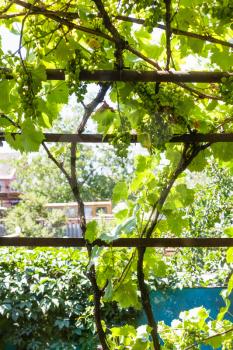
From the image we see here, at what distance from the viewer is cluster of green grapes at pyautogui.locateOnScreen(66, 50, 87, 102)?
940mm

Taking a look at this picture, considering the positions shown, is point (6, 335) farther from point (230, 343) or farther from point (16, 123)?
point (16, 123)

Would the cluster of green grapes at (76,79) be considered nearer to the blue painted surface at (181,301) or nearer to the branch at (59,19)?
the branch at (59,19)

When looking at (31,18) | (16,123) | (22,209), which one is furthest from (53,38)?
(22,209)

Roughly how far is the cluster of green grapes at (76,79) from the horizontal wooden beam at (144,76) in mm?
11

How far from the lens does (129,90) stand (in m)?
1.06

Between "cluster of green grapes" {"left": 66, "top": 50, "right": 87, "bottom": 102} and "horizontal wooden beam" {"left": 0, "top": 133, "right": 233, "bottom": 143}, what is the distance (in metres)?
0.15

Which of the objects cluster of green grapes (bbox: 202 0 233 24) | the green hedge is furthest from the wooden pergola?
the green hedge

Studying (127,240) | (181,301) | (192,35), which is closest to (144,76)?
(192,35)

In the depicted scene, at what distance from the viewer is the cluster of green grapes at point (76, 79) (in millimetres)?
940

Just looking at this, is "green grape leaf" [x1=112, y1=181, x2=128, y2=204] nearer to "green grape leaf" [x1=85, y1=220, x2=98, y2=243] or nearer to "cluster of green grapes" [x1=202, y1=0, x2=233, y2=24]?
"green grape leaf" [x1=85, y1=220, x2=98, y2=243]

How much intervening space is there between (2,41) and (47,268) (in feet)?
10.6

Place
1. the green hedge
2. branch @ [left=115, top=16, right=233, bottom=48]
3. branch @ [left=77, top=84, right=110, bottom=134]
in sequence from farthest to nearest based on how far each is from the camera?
1. the green hedge
2. branch @ [left=77, top=84, right=110, bottom=134]
3. branch @ [left=115, top=16, right=233, bottom=48]

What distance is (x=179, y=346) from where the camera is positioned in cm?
151

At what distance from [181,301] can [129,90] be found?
10.1ft
